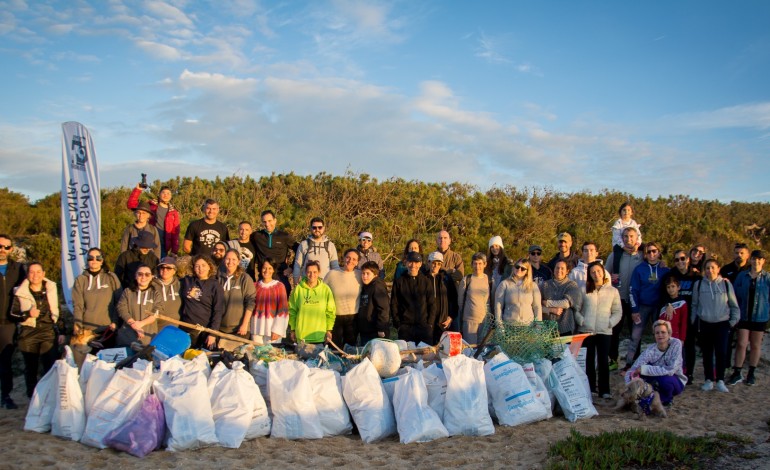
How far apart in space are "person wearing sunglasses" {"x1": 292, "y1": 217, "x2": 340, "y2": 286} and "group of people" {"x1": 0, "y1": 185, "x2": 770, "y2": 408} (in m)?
0.01

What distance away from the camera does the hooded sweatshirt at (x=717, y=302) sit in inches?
260

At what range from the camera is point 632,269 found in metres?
7.22

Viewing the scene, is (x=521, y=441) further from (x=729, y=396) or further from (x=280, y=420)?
(x=729, y=396)

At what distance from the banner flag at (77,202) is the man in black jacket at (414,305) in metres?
3.90

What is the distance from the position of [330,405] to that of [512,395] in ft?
5.17

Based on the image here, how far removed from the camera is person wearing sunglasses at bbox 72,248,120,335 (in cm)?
573

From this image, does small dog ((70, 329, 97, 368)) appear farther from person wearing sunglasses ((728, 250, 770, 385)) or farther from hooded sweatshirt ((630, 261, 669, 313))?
person wearing sunglasses ((728, 250, 770, 385))

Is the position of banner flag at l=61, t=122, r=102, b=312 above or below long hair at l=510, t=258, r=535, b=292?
above

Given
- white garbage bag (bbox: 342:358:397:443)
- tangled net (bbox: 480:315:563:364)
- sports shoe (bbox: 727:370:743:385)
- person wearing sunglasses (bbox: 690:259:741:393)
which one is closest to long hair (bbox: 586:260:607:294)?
tangled net (bbox: 480:315:563:364)

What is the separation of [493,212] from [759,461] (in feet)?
37.5

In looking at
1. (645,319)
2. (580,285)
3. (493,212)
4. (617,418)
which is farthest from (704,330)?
(493,212)

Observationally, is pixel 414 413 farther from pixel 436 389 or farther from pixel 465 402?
pixel 465 402

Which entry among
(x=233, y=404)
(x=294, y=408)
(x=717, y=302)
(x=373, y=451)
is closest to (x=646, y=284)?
(x=717, y=302)

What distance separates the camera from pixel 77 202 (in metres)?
7.46
